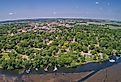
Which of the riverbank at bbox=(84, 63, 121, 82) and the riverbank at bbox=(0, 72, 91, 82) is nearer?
the riverbank at bbox=(84, 63, 121, 82)

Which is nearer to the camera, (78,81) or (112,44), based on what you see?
(78,81)

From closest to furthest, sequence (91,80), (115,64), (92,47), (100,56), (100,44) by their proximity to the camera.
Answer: (91,80), (115,64), (100,56), (92,47), (100,44)

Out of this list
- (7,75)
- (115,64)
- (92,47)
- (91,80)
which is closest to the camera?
(91,80)

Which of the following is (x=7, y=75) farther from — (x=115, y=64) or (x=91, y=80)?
(x=115, y=64)

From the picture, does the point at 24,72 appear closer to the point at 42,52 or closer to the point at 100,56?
the point at 42,52

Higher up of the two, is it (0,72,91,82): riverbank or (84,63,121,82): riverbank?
(84,63,121,82): riverbank

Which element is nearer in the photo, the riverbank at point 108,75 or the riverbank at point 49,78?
the riverbank at point 108,75

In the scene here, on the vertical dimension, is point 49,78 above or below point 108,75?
below

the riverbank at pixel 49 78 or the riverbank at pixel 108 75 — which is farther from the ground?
the riverbank at pixel 108 75

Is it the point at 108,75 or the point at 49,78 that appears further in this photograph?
the point at 49,78

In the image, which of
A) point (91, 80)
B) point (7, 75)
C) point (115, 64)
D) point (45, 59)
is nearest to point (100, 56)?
point (115, 64)
